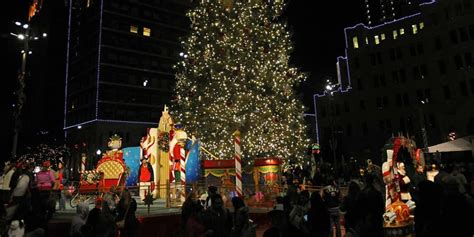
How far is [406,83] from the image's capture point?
148ft

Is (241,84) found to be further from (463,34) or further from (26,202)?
(463,34)

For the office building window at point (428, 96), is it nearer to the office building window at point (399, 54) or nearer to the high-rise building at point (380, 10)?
the office building window at point (399, 54)

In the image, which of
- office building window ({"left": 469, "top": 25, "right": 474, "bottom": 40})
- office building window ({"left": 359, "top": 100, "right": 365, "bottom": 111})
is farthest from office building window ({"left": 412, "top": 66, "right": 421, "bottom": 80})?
office building window ({"left": 359, "top": 100, "right": 365, "bottom": 111})

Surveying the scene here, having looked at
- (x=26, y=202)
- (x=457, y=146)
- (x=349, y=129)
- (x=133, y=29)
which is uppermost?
(x=133, y=29)

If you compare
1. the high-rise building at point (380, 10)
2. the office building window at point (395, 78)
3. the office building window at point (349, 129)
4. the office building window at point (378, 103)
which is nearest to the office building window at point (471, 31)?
the office building window at point (395, 78)

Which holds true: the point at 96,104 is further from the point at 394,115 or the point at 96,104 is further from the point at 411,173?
the point at 411,173

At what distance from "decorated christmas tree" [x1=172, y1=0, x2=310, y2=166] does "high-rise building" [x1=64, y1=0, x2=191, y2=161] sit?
1620 inches

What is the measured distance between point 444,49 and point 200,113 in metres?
35.9

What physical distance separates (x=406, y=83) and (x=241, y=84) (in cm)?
3380

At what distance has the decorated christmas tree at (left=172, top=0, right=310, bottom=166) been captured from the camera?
63.2 feet

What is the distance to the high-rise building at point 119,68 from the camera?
2327 inches

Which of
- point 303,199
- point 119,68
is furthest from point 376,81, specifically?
point 303,199

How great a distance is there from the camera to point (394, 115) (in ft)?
150

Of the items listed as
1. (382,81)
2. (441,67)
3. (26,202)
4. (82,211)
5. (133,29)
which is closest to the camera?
(82,211)
